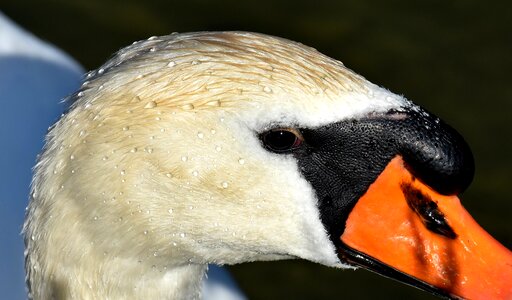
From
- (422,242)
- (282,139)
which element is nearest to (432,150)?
(422,242)

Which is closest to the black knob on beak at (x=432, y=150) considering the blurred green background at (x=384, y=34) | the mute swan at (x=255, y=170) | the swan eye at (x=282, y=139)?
the mute swan at (x=255, y=170)

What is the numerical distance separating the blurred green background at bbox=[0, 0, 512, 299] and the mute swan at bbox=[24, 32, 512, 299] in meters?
3.28

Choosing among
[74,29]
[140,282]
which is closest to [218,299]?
[140,282]

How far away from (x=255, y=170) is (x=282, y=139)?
0.45 feet

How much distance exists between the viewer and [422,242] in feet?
11.1

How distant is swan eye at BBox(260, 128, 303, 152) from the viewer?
127 inches

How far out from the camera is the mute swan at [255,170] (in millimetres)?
3258

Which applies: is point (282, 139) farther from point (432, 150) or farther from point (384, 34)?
point (384, 34)

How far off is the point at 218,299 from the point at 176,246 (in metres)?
1.70

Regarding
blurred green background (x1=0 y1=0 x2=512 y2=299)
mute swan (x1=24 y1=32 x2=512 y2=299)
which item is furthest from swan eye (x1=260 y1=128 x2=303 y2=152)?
blurred green background (x1=0 y1=0 x2=512 y2=299)

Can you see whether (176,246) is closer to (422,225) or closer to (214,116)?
(214,116)

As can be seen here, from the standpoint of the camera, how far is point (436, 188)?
3.34m

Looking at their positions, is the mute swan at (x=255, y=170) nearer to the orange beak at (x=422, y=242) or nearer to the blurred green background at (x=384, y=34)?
the orange beak at (x=422, y=242)

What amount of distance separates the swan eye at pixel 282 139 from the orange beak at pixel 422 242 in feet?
0.91
